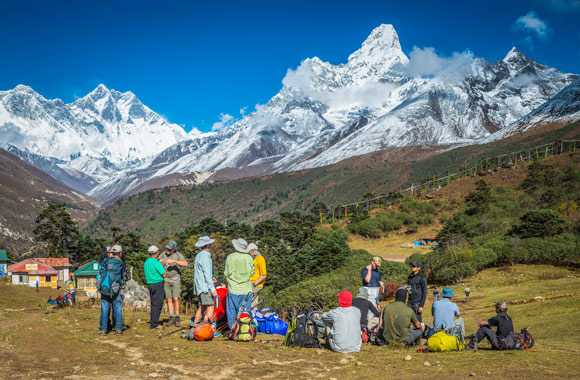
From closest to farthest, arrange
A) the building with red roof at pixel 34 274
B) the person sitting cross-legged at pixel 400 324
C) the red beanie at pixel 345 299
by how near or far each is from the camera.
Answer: the red beanie at pixel 345 299 < the person sitting cross-legged at pixel 400 324 < the building with red roof at pixel 34 274

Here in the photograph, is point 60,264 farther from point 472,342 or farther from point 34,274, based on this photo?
point 472,342

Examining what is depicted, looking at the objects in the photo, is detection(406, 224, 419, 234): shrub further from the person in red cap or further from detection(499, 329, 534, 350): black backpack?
the person in red cap

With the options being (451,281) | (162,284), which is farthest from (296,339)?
(451,281)

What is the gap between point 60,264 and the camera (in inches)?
2108

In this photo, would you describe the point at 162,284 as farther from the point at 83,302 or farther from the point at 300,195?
the point at 300,195

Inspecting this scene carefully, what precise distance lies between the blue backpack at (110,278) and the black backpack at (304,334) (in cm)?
344

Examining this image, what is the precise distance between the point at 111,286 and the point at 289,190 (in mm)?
145047

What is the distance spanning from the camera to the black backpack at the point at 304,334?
28.8 feet

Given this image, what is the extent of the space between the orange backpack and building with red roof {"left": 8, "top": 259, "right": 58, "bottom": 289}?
4632cm

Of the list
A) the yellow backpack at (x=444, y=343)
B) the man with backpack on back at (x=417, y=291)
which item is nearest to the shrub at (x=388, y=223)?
the man with backpack on back at (x=417, y=291)

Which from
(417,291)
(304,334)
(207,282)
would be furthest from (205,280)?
(417,291)

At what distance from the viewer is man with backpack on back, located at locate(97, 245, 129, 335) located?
29.9 ft

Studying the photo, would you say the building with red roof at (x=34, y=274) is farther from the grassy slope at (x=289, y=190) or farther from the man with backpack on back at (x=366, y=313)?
the grassy slope at (x=289, y=190)

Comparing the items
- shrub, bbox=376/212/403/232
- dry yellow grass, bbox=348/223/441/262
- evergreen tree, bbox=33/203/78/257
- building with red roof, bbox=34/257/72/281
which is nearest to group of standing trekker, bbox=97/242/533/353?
dry yellow grass, bbox=348/223/441/262
